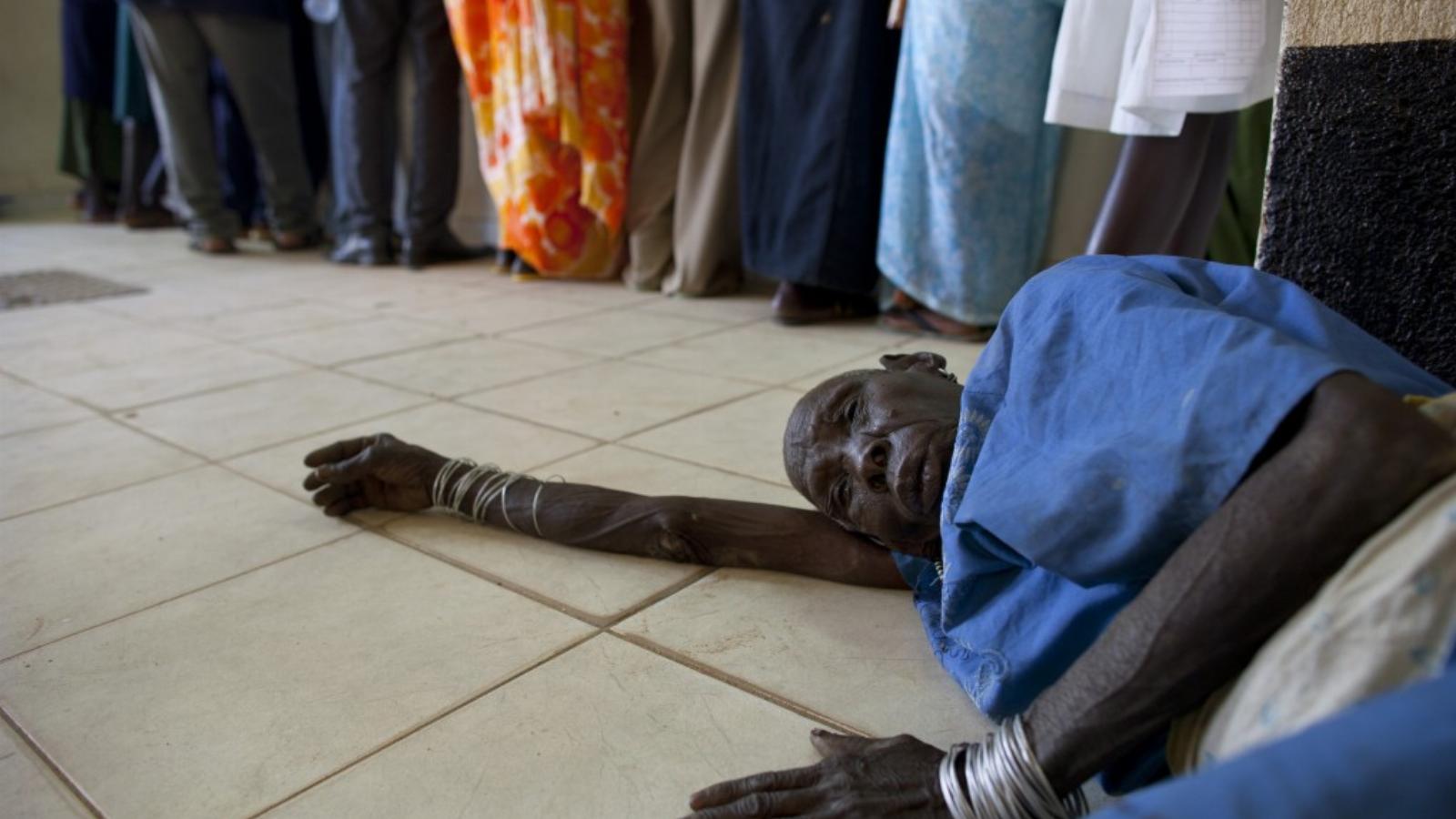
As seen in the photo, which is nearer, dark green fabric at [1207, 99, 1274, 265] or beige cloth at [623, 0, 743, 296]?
dark green fabric at [1207, 99, 1274, 265]

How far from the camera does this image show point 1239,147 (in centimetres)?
289

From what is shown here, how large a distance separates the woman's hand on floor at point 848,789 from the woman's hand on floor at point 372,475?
3.11 ft

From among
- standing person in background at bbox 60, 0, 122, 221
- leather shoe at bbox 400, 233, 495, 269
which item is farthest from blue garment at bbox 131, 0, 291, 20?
standing person in background at bbox 60, 0, 122, 221

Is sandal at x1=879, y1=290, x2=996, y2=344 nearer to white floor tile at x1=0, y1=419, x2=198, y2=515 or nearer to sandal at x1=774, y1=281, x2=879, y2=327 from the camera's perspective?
sandal at x1=774, y1=281, x2=879, y2=327

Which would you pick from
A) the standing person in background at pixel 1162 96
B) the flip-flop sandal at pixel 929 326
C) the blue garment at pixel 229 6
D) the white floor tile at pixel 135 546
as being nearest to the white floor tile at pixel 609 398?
the white floor tile at pixel 135 546

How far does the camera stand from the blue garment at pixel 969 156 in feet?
8.65

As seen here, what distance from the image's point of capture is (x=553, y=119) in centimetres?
386

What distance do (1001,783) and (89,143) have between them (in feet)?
23.2

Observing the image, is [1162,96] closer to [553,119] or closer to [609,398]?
[609,398]

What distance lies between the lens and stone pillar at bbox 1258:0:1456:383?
1214mm

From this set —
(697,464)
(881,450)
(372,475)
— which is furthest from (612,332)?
→ (881,450)

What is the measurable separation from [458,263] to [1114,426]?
4.15 m

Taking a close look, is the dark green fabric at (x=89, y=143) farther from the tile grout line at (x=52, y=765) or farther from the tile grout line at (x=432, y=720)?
the tile grout line at (x=432, y=720)

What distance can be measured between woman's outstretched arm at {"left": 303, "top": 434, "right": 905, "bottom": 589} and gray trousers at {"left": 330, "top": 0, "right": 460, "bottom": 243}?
114 inches
